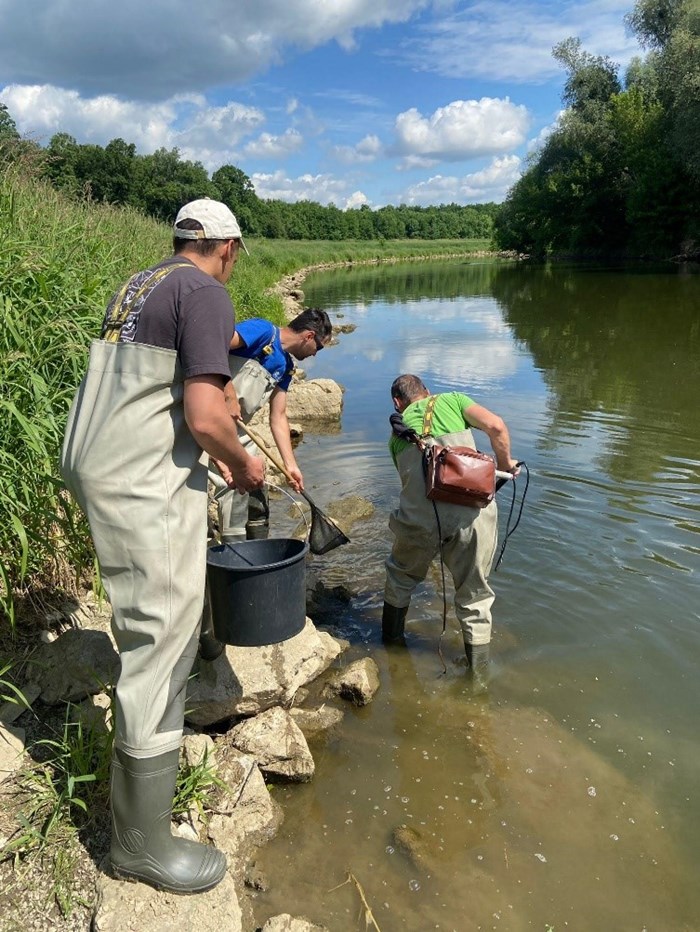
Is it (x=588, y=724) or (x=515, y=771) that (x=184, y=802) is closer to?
(x=515, y=771)

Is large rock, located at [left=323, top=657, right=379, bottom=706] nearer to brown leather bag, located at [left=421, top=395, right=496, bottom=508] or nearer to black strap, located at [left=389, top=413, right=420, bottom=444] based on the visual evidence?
brown leather bag, located at [left=421, top=395, right=496, bottom=508]

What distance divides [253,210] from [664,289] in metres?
63.3

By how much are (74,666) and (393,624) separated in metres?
2.08

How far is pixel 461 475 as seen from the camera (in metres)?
3.89

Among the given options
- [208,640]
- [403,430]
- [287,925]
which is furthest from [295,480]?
[287,925]

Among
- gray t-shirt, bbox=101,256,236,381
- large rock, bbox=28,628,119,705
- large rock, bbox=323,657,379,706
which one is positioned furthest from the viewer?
large rock, bbox=323,657,379,706

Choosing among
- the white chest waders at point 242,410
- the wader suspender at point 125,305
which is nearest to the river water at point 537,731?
the white chest waders at point 242,410

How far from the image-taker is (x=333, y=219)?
110438 millimetres

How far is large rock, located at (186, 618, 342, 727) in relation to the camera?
3643 millimetres

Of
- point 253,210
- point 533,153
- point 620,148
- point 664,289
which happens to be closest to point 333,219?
point 253,210

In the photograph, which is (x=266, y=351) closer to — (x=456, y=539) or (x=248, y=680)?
(x=456, y=539)

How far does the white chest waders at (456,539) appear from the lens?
4.11 metres

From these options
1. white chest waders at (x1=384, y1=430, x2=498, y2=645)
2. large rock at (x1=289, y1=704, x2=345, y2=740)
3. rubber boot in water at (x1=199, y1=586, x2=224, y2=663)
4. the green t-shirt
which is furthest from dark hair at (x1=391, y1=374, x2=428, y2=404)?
large rock at (x1=289, y1=704, x2=345, y2=740)

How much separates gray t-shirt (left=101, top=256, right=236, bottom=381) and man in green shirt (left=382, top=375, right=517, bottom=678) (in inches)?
77.8
